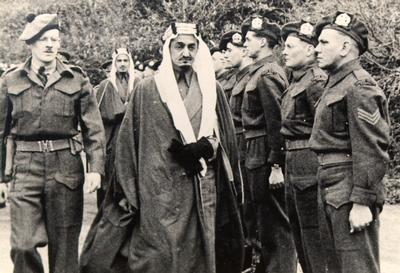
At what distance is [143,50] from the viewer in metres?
16.5

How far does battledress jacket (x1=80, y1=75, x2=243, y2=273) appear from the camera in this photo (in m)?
5.68

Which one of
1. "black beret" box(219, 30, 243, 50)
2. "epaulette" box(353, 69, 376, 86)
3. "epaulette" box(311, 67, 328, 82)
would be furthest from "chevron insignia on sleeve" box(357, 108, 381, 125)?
"black beret" box(219, 30, 243, 50)

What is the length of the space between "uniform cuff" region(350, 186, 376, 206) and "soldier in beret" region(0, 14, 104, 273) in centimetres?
235

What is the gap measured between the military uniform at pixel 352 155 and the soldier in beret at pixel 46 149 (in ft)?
6.80

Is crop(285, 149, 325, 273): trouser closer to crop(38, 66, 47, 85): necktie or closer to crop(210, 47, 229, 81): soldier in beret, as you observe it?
crop(38, 66, 47, 85): necktie

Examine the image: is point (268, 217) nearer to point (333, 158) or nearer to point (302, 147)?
point (302, 147)

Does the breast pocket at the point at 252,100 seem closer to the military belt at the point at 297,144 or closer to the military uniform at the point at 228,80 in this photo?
the military belt at the point at 297,144

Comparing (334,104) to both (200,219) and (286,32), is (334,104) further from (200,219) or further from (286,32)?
(286,32)

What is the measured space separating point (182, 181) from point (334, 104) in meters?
1.32

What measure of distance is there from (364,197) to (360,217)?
0.14 metres

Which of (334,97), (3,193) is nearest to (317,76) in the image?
(334,97)

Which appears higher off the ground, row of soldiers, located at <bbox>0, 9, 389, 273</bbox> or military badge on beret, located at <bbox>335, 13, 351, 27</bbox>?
military badge on beret, located at <bbox>335, 13, 351, 27</bbox>

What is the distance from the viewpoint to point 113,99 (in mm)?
10289

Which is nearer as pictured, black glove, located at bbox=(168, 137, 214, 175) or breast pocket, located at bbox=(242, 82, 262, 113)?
black glove, located at bbox=(168, 137, 214, 175)
